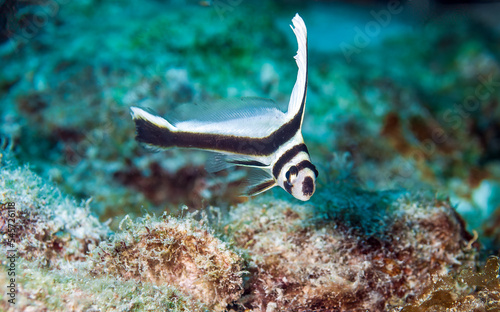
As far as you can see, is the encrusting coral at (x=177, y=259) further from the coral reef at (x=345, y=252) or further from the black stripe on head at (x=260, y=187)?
the black stripe on head at (x=260, y=187)

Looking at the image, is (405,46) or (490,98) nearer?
(490,98)

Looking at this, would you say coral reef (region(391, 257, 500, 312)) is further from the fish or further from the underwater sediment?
the fish

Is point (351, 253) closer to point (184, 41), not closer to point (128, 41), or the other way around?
point (184, 41)

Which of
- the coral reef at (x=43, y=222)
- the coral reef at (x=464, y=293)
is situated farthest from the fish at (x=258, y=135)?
the coral reef at (x=464, y=293)

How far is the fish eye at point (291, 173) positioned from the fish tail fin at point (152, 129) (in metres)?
0.82

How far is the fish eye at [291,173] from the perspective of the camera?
→ 72.4 inches

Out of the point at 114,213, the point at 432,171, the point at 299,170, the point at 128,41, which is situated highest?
the point at 299,170

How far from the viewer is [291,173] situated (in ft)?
6.08

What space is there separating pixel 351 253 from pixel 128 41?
549 cm

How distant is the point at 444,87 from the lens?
23.8 feet

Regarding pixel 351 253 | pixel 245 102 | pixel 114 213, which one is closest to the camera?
pixel 245 102

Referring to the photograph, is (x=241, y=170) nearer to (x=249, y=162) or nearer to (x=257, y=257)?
(x=257, y=257)

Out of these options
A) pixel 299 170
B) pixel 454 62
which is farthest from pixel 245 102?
pixel 454 62

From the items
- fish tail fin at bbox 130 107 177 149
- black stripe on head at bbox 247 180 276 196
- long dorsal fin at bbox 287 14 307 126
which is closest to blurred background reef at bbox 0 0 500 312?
fish tail fin at bbox 130 107 177 149
